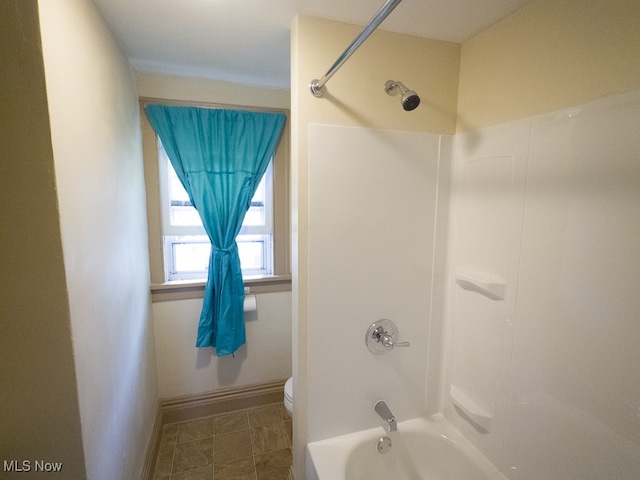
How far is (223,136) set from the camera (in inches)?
74.4

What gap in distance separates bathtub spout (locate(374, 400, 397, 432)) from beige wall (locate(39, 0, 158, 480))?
1.15m

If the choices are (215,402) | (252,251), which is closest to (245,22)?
(252,251)

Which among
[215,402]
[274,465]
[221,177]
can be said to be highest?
[221,177]

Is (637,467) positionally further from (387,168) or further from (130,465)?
(130,465)

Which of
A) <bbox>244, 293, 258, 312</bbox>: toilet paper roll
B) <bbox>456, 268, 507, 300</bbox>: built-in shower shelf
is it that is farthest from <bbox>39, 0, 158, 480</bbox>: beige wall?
<bbox>456, 268, 507, 300</bbox>: built-in shower shelf

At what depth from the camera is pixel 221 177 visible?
1.91 m

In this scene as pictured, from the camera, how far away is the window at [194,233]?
1954 mm

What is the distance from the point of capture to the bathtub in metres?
1.29

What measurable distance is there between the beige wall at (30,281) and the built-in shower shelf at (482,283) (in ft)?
5.00

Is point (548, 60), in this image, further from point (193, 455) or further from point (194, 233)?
point (193, 455)

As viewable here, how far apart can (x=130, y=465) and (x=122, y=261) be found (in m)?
0.96

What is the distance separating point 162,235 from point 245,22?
1.38 meters

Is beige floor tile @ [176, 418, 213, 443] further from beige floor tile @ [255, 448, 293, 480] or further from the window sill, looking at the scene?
the window sill

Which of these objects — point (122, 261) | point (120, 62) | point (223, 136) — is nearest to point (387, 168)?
point (223, 136)
